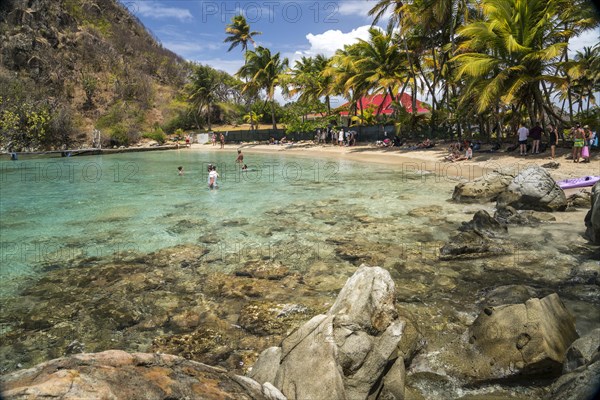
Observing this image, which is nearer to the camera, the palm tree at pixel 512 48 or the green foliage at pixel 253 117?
the palm tree at pixel 512 48

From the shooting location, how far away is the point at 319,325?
3.74 metres

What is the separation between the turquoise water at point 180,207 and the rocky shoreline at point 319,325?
1.15m

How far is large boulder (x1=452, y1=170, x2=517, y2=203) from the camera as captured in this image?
1220 centimetres

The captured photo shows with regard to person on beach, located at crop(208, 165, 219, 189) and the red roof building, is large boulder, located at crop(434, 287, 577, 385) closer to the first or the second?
person on beach, located at crop(208, 165, 219, 189)

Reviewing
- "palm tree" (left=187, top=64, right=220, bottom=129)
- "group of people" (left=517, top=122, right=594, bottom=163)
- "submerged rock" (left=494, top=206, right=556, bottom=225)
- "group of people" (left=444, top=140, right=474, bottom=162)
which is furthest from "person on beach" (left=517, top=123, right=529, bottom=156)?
"palm tree" (left=187, top=64, right=220, bottom=129)

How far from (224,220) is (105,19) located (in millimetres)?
68298

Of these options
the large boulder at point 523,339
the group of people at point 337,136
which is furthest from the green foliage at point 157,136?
the large boulder at point 523,339

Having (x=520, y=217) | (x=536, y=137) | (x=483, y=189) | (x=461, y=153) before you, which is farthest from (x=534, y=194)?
(x=461, y=153)

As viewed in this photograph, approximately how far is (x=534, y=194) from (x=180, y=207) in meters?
11.6

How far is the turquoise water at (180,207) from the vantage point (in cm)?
932

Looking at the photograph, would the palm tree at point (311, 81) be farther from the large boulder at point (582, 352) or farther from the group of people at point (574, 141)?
the large boulder at point (582, 352)

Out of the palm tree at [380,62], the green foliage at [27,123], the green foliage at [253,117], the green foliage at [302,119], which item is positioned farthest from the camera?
the green foliage at [253,117]

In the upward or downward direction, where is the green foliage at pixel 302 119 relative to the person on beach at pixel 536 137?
upward

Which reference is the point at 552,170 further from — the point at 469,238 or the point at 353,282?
the point at 353,282
